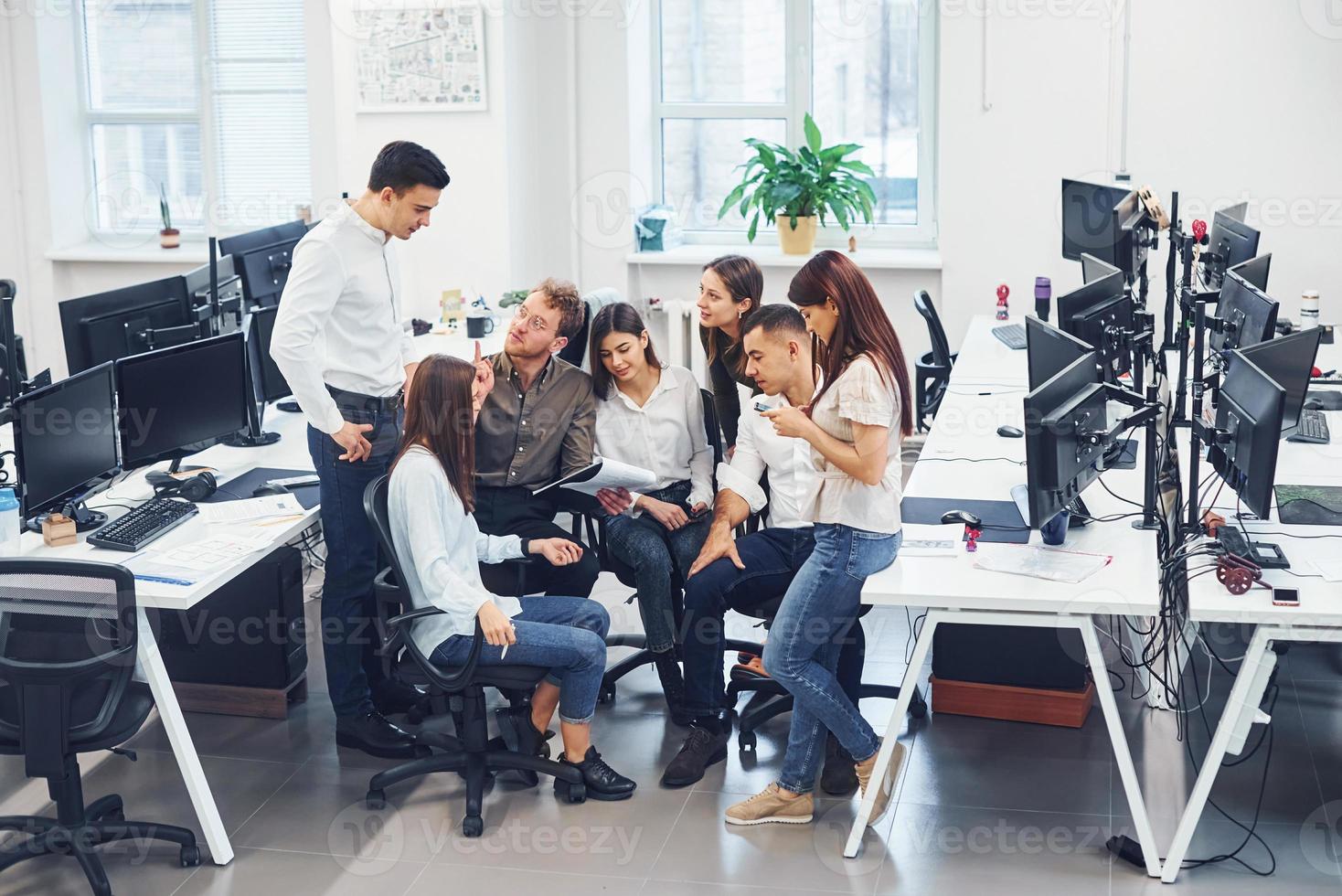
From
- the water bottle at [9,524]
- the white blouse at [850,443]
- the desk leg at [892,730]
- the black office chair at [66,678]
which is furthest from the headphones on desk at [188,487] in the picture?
the desk leg at [892,730]

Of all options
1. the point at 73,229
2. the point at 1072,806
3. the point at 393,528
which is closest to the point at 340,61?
the point at 73,229

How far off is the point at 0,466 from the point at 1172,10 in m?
4.94

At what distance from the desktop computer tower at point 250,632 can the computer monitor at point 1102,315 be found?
2.36 m

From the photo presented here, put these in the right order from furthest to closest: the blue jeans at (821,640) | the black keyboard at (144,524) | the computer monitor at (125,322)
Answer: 1. the computer monitor at (125,322)
2. the black keyboard at (144,524)
3. the blue jeans at (821,640)

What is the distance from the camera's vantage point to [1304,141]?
5.98m

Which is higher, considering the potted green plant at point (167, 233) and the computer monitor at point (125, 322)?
the potted green plant at point (167, 233)

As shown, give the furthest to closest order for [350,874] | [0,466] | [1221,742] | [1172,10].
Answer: [1172,10]
[0,466]
[350,874]
[1221,742]

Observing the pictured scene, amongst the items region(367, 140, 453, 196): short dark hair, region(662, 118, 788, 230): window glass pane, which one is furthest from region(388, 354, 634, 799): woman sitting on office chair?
region(662, 118, 788, 230): window glass pane

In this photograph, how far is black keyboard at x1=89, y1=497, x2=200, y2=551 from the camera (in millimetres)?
3422

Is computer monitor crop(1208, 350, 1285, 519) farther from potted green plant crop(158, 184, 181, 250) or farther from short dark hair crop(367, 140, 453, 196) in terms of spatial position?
potted green plant crop(158, 184, 181, 250)

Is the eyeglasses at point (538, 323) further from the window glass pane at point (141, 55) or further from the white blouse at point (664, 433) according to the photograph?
the window glass pane at point (141, 55)

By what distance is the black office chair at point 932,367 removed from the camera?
18.1 ft

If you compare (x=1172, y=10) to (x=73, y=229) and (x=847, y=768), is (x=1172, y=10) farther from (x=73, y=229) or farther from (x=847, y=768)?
(x=73, y=229)

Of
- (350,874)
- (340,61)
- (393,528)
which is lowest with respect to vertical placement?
(350,874)
